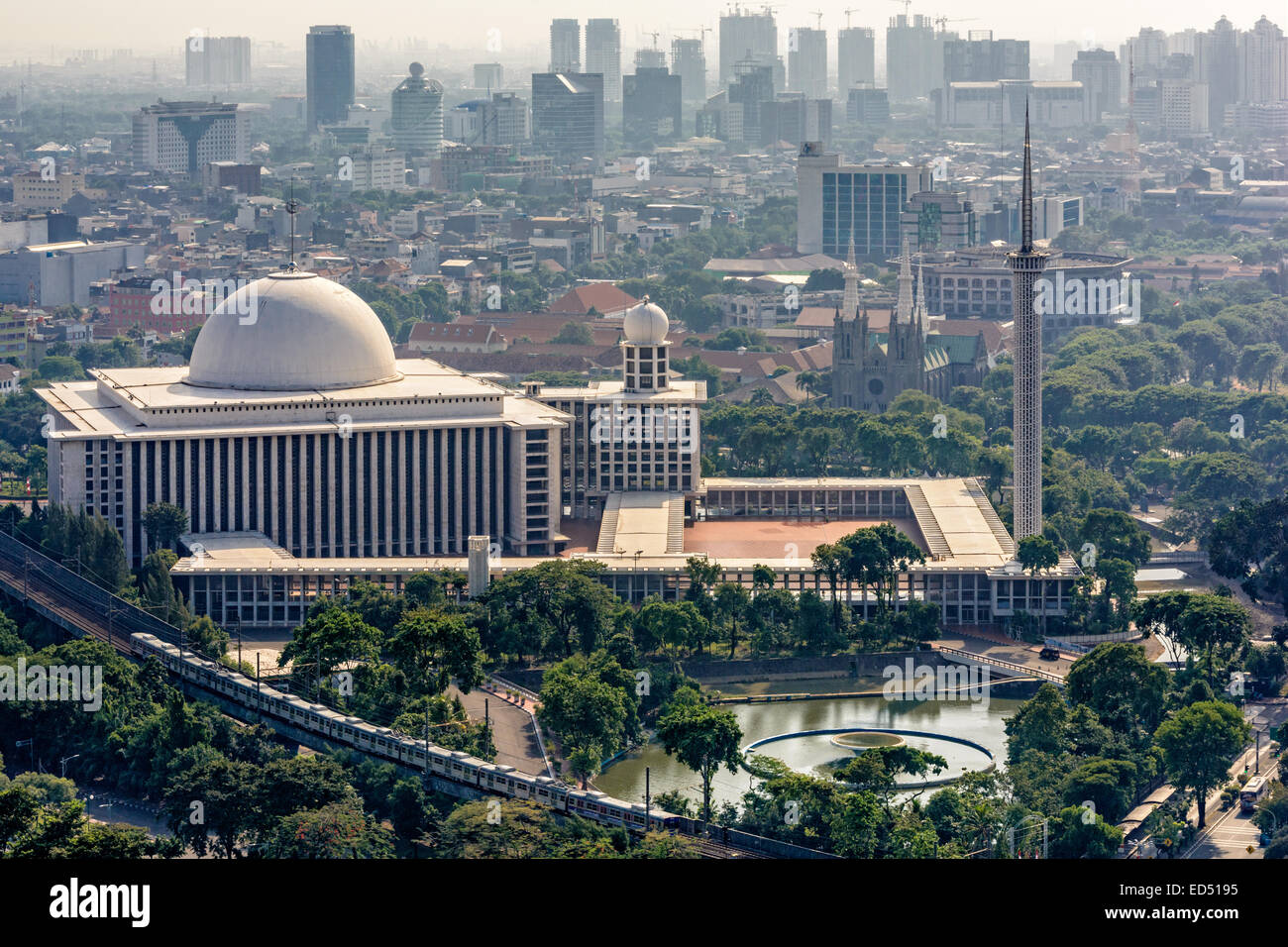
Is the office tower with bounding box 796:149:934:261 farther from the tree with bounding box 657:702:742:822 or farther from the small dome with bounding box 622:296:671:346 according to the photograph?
the tree with bounding box 657:702:742:822

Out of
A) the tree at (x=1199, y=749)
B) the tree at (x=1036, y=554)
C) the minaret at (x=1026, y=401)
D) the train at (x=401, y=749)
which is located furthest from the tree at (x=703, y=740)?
the minaret at (x=1026, y=401)

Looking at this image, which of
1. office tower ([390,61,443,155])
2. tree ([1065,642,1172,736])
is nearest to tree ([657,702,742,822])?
tree ([1065,642,1172,736])

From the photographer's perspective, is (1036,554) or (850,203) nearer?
(1036,554)

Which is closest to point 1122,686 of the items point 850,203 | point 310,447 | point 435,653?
point 435,653

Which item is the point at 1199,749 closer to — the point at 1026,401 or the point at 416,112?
the point at 1026,401

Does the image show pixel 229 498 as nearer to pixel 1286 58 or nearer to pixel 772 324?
pixel 772 324

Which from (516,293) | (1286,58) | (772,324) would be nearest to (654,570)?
(772,324)

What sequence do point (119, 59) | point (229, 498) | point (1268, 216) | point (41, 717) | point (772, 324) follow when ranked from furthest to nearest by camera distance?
point (119, 59)
point (1268, 216)
point (772, 324)
point (229, 498)
point (41, 717)
